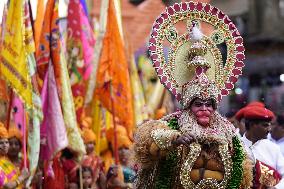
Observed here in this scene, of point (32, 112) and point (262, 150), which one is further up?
point (32, 112)

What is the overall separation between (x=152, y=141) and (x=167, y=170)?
1.03 ft

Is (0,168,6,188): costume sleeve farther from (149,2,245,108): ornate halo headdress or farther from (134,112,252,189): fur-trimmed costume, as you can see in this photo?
(149,2,245,108): ornate halo headdress

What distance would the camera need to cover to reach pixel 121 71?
570 inches

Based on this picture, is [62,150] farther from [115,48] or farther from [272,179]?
[272,179]

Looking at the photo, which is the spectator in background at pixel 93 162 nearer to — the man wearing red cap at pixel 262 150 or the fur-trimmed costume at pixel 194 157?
the man wearing red cap at pixel 262 150

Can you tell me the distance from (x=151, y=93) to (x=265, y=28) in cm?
1672

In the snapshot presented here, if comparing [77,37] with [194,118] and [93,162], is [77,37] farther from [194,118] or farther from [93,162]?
[194,118]

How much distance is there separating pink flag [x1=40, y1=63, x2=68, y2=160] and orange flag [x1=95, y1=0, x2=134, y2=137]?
6.91 feet

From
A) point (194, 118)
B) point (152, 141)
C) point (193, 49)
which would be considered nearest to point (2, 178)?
point (152, 141)

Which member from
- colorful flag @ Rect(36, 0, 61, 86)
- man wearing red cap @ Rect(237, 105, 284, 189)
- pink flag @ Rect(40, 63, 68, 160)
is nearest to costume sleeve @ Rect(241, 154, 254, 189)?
man wearing red cap @ Rect(237, 105, 284, 189)

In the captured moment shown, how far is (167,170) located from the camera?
848 centimetres

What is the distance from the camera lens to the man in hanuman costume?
8336 millimetres

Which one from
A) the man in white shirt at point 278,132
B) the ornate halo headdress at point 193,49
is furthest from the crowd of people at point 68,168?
the ornate halo headdress at point 193,49

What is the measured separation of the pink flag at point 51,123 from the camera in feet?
39.2
